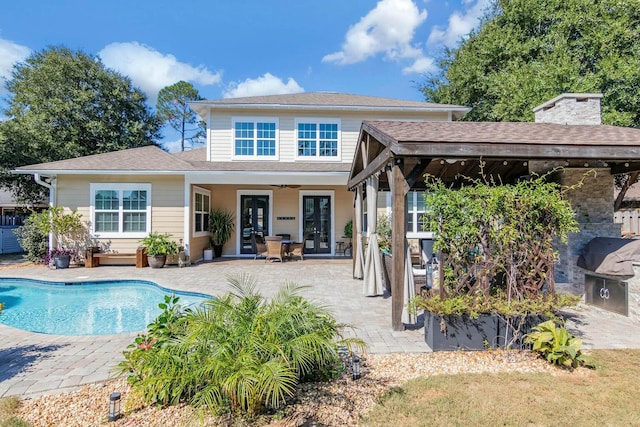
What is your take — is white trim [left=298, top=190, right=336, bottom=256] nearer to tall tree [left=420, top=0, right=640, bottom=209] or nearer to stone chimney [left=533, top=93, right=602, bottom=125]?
stone chimney [left=533, top=93, right=602, bottom=125]

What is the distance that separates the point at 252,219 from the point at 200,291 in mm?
6584

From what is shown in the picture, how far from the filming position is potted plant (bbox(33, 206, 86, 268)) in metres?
10.9

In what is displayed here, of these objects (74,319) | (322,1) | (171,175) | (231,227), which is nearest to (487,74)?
(322,1)

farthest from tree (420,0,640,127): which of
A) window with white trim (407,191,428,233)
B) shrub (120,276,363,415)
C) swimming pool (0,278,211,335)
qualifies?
swimming pool (0,278,211,335)

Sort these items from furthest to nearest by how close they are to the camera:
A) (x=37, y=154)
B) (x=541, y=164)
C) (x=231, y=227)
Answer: (x=37, y=154) → (x=231, y=227) → (x=541, y=164)

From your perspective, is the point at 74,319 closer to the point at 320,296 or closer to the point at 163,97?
the point at 320,296

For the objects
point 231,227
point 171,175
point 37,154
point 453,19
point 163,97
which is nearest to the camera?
point 171,175

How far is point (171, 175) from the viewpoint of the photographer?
446 inches

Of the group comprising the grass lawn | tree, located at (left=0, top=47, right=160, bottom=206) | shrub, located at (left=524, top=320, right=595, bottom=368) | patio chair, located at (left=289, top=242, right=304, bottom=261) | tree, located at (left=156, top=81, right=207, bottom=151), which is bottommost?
the grass lawn

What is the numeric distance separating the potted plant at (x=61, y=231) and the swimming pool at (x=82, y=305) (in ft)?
5.43

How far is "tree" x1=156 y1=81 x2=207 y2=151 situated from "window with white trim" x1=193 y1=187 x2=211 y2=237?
61.5 feet

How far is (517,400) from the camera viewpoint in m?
3.07

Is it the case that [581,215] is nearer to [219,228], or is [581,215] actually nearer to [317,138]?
[317,138]

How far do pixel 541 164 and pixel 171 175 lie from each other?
10617 millimetres
